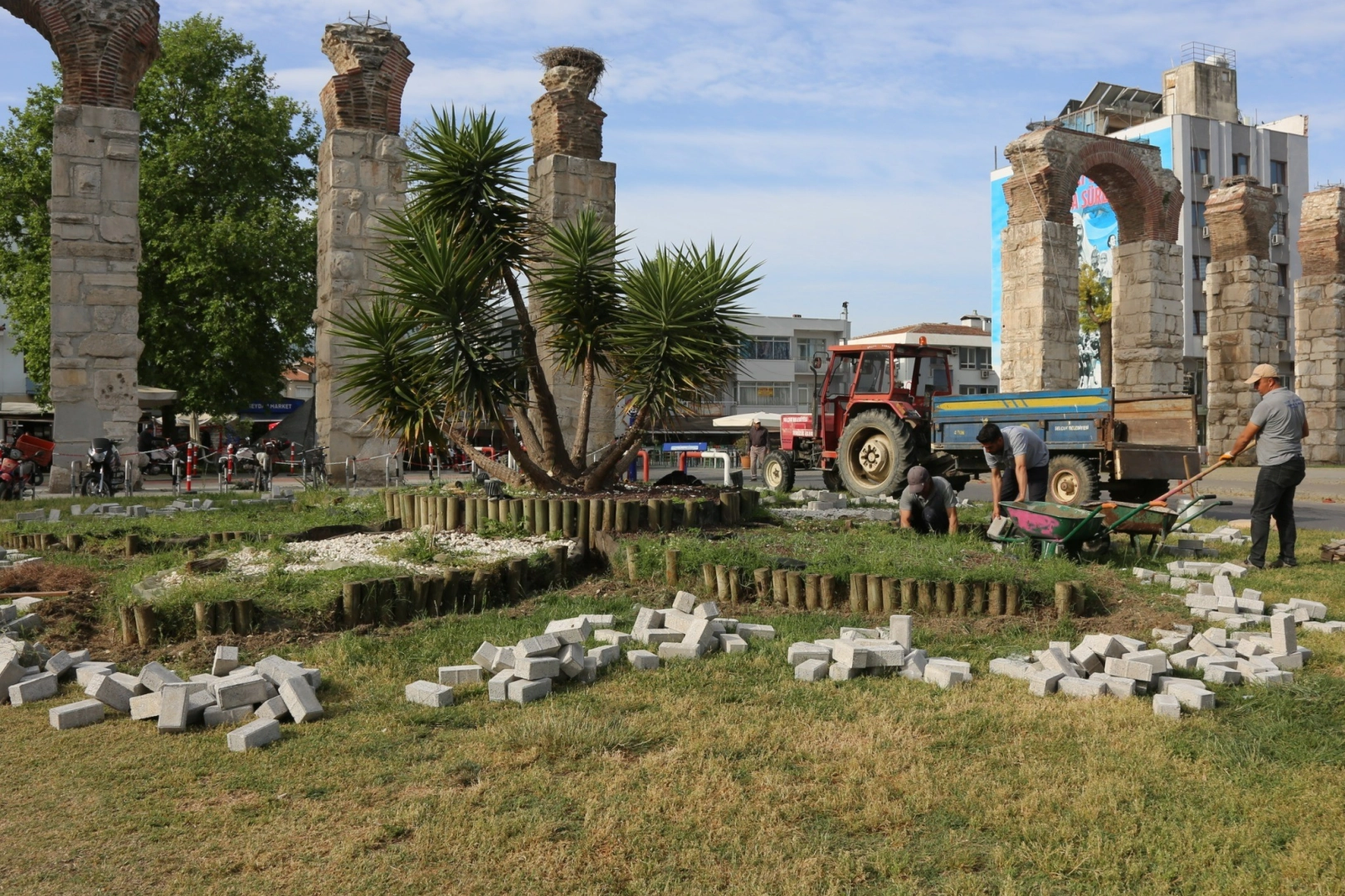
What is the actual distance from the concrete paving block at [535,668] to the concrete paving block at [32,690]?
2225mm

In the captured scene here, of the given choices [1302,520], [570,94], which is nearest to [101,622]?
[570,94]

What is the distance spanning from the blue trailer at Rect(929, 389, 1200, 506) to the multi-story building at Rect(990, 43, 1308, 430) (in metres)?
37.9

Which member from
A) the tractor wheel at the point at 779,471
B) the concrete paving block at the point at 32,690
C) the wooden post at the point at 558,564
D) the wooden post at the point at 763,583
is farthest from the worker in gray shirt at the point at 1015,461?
the tractor wheel at the point at 779,471

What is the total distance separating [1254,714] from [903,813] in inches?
79.0

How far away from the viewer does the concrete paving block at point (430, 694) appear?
15.7 ft

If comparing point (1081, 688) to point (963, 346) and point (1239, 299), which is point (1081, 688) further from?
point (963, 346)

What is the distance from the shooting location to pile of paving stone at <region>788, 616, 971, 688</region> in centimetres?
511

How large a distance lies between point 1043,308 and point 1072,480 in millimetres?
8484

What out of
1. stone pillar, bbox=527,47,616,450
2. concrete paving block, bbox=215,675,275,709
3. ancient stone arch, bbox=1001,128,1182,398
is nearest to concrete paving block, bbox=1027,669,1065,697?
concrete paving block, bbox=215,675,275,709

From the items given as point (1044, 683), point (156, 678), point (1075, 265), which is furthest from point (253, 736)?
point (1075, 265)

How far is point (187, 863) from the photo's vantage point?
3.18 meters

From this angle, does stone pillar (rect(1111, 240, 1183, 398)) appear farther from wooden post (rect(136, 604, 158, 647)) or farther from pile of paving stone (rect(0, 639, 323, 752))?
pile of paving stone (rect(0, 639, 323, 752))

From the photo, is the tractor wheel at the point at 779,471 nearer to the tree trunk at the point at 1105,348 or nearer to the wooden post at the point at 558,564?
the wooden post at the point at 558,564

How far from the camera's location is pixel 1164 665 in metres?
5.02
